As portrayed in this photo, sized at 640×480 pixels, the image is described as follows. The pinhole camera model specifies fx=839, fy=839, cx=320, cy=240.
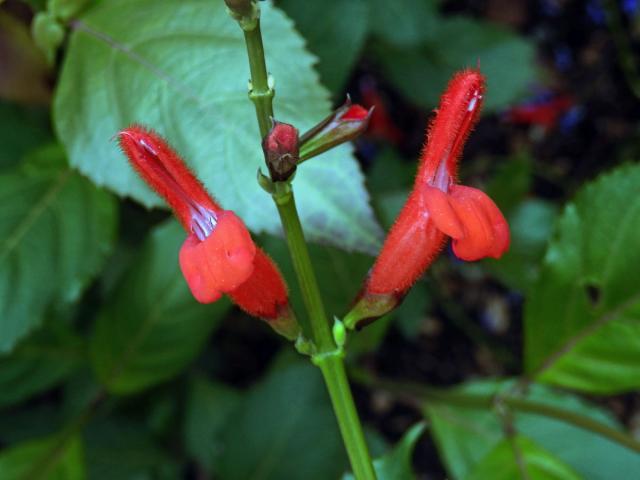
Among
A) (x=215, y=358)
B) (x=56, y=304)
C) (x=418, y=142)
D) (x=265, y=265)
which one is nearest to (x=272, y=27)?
(x=265, y=265)

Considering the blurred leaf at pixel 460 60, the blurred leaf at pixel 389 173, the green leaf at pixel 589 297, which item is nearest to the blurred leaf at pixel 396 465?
the green leaf at pixel 589 297

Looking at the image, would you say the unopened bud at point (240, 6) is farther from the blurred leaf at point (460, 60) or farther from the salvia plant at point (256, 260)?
the blurred leaf at point (460, 60)

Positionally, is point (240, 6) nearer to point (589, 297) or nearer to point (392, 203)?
point (589, 297)

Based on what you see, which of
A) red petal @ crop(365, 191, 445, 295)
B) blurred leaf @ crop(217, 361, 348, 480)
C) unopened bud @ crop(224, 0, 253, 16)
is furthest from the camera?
blurred leaf @ crop(217, 361, 348, 480)

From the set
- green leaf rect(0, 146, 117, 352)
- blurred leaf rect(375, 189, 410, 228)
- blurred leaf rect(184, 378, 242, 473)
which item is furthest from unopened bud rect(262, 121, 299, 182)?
blurred leaf rect(184, 378, 242, 473)

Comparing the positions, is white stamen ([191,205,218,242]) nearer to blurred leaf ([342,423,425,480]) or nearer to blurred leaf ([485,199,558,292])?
blurred leaf ([342,423,425,480])

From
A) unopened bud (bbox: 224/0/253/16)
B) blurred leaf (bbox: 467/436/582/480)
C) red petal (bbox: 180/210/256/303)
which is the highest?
unopened bud (bbox: 224/0/253/16)

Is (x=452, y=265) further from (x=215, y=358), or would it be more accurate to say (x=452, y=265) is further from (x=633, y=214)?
(x=633, y=214)

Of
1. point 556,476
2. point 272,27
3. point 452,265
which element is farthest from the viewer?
point 452,265
